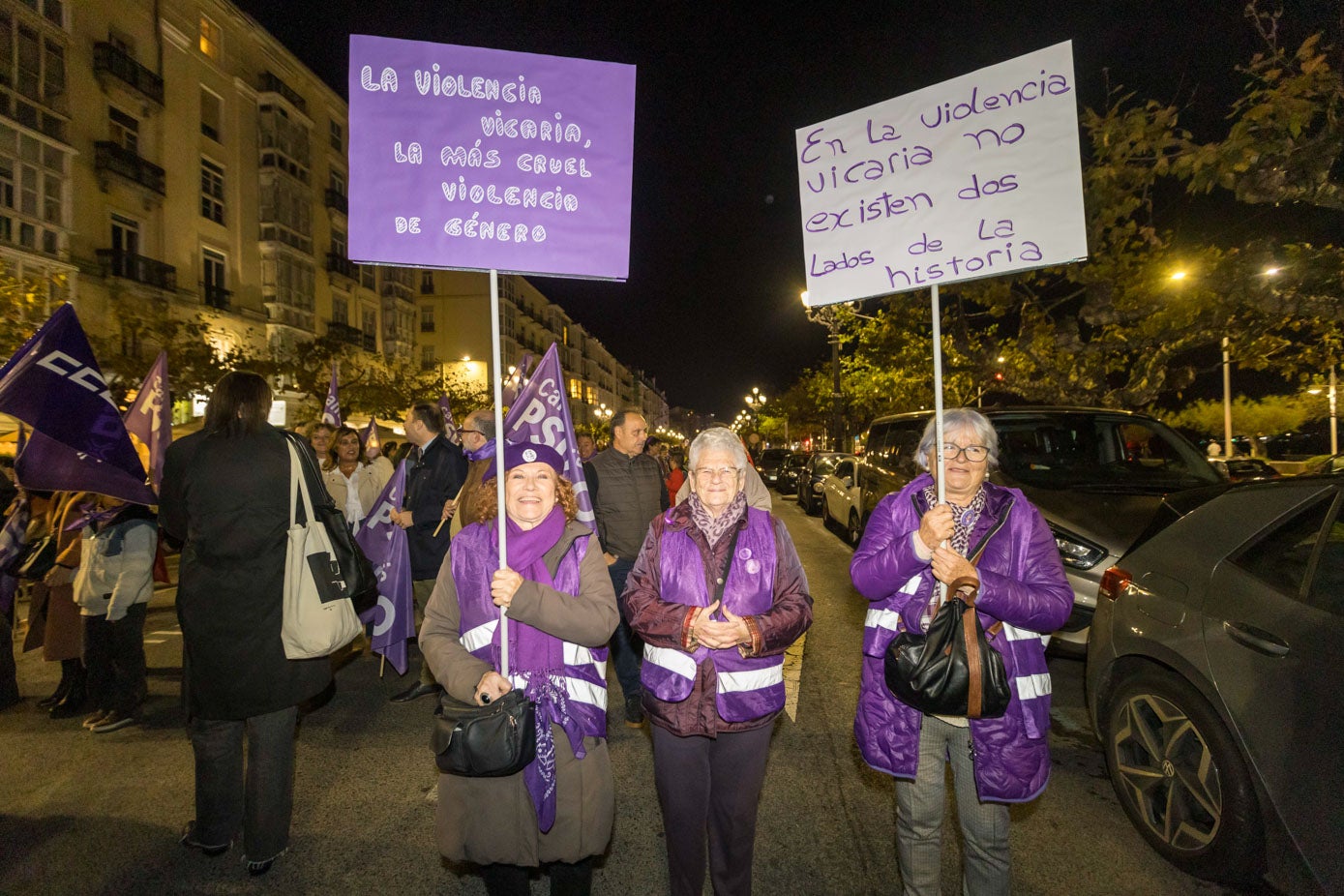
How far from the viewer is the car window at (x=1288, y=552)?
8.80 ft

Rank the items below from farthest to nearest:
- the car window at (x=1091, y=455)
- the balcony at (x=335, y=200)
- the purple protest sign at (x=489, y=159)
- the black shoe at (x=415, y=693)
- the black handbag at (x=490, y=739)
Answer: the balcony at (x=335, y=200) < the car window at (x=1091, y=455) < the black shoe at (x=415, y=693) < the purple protest sign at (x=489, y=159) < the black handbag at (x=490, y=739)

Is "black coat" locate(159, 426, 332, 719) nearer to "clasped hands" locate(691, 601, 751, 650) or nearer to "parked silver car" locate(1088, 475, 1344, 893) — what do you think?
"clasped hands" locate(691, 601, 751, 650)

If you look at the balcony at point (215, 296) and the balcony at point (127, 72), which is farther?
the balcony at point (215, 296)

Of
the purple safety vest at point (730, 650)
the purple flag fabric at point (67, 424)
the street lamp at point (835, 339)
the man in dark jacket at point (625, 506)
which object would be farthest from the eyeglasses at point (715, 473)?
the street lamp at point (835, 339)

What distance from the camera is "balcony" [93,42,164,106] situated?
20.5m

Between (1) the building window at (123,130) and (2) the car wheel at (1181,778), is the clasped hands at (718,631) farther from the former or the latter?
(1) the building window at (123,130)

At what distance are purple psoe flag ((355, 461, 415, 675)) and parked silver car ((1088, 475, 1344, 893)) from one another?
4.54 meters

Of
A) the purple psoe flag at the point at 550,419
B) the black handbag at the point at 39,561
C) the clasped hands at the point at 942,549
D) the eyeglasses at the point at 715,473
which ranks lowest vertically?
the black handbag at the point at 39,561

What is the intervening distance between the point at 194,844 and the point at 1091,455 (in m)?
7.08

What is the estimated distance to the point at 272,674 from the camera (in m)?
3.00

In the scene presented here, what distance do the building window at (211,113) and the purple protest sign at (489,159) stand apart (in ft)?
97.3

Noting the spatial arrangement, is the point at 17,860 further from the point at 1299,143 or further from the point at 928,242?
A: the point at 1299,143

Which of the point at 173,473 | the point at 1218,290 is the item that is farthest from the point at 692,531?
the point at 1218,290

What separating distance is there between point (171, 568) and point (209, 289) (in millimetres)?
18772
